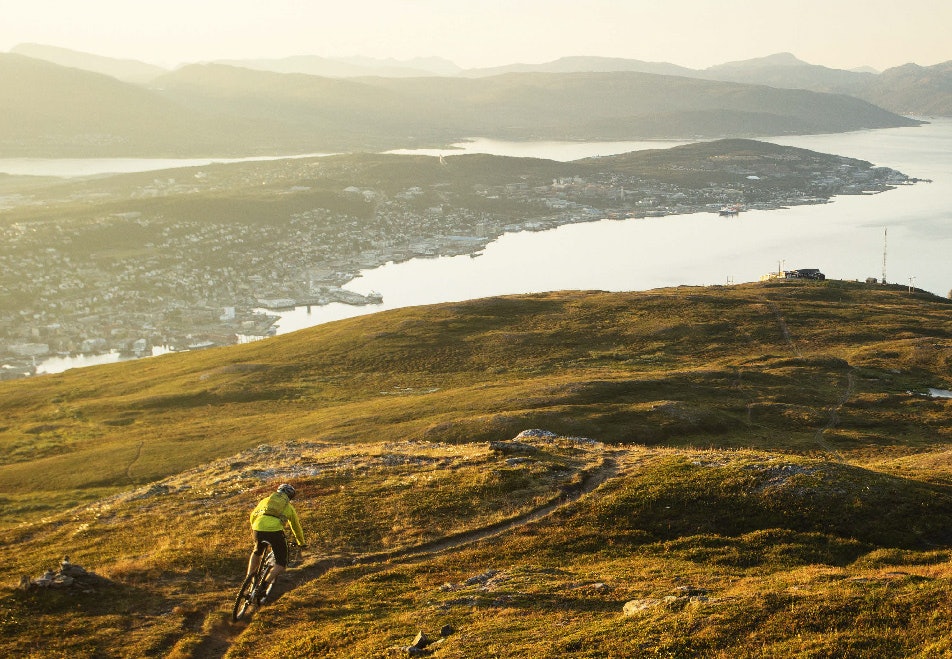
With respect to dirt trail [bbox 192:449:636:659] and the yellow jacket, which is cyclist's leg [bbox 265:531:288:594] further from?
dirt trail [bbox 192:449:636:659]

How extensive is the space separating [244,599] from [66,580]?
6.96 meters

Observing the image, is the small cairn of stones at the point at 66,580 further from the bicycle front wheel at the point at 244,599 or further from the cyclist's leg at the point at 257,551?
the cyclist's leg at the point at 257,551

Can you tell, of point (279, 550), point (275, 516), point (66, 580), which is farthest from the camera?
point (66, 580)

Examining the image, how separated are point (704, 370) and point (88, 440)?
6389cm

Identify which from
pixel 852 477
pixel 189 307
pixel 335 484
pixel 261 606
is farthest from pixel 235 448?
pixel 189 307

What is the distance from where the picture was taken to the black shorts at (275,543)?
2494cm

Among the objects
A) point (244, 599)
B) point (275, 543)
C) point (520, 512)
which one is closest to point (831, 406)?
point (520, 512)

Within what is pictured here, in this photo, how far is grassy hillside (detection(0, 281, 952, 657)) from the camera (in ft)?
75.2

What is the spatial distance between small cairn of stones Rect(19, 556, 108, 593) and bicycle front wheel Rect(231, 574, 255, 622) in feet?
19.6

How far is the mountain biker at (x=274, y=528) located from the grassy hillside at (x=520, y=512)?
1897mm

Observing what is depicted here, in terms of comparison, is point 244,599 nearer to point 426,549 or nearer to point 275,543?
point 275,543

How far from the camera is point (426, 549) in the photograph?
105 feet

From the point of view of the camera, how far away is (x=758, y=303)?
11881 centimetres

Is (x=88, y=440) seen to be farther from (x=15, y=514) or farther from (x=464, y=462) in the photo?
(x=464, y=462)
